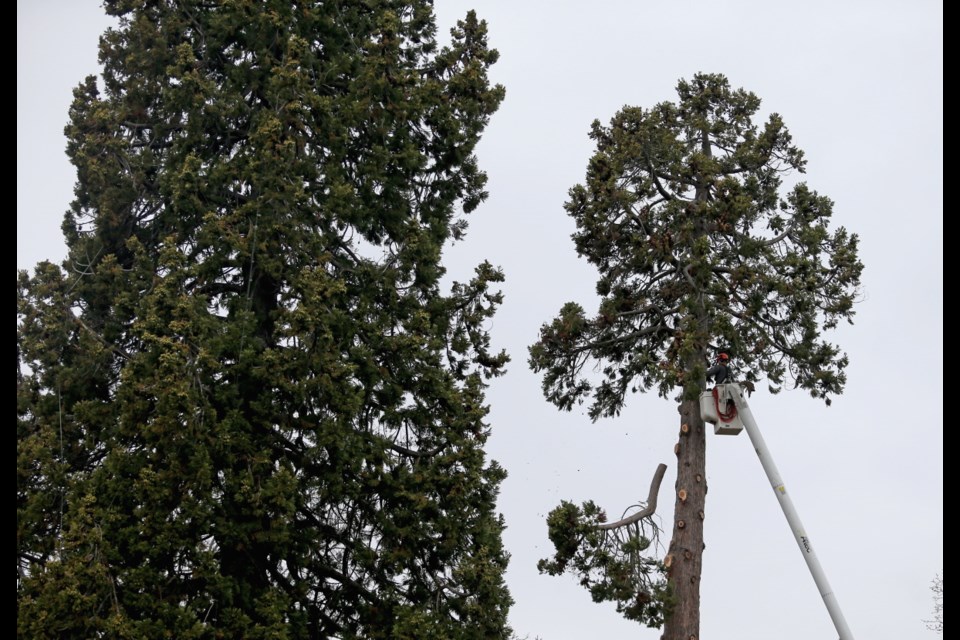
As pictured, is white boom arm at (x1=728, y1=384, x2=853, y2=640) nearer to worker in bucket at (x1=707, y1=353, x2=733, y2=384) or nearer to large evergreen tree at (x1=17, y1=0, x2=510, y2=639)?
worker in bucket at (x1=707, y1=353, x2=733, y2=384)

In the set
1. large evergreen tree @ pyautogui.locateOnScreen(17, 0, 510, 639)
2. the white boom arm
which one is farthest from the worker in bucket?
large evergreen tree @ pyautogui.locateOnScreen(17, 0, 510, 639)

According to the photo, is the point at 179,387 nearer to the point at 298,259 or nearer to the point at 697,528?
the point at 298,259

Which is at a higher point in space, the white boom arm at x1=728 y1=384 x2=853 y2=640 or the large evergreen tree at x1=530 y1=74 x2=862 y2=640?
the large evergreen tree at x1=530 y1=74 x2=862 y2=640

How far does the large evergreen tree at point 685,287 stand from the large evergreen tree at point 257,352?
7.30 feet

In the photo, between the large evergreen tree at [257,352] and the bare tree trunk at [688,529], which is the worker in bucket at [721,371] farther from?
the large evergreen tree at [257,352]

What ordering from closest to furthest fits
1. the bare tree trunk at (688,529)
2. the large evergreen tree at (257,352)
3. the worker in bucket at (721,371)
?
the large evergreen tree at (257,352) < the worker in bucket at (721,371) < the bare tree trunk at (688,529)

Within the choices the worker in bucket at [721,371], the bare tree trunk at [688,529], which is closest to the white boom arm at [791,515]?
the worker in bucket at [721,371]

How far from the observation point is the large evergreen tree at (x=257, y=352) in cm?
1178

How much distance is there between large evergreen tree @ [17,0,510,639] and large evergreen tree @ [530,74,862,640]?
7.30 feet

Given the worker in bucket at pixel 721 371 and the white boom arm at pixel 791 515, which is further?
the worker in bucket at pixel 721 371

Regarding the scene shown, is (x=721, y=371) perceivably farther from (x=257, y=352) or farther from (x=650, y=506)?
(x=257, y=352)

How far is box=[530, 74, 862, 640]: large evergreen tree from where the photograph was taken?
1488 cm

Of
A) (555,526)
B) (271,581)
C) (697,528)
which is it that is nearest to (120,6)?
(271,581)

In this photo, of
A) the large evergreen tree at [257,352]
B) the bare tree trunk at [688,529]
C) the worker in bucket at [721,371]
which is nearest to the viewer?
the large evergreen tree at [257,352]
